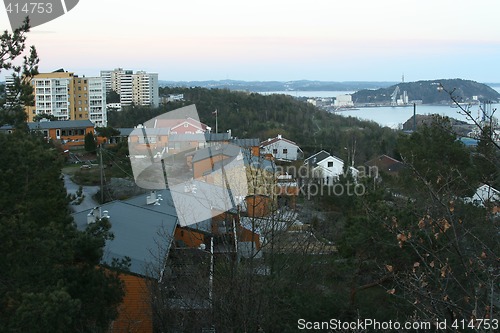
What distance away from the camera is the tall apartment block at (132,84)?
43.9 m

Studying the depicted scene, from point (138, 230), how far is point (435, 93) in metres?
4.74

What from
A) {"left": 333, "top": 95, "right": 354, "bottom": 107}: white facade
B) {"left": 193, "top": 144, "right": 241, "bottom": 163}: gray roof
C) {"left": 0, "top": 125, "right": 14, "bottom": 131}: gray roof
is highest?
{"left": 0, "top": 125, "right": 14, "bottom": 131}: gray roof

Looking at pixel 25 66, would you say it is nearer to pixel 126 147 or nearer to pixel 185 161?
pixel 185 161

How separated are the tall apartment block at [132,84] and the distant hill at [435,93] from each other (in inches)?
697

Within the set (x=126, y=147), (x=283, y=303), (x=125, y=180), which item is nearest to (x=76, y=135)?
(x=126, y=147)

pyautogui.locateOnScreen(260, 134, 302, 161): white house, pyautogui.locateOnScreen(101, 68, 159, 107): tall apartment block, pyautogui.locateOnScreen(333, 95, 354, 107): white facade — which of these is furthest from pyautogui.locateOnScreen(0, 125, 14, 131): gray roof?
pyautogui.locateOnScreen(333, 95, 354, 107): white facade

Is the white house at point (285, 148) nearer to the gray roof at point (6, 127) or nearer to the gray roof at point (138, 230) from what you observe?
the gray roof at point (138, 230)

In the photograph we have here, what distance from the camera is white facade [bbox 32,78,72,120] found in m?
28.0

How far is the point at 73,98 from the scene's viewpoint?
29.4 metres

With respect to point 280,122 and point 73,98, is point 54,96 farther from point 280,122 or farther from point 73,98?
point 280,122

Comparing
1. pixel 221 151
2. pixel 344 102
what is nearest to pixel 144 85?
pixel 344 102

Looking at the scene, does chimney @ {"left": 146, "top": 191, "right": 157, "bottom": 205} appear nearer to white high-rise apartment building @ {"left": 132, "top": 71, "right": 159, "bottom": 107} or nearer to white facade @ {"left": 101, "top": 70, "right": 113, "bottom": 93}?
white high-rise apartment building @ {"left": 132, "top": 71, "right": 159, "bottom": 107}

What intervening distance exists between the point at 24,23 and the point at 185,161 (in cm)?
1003

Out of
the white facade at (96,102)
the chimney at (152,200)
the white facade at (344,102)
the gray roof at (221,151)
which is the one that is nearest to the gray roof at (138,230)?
the chimney at (152,200)
